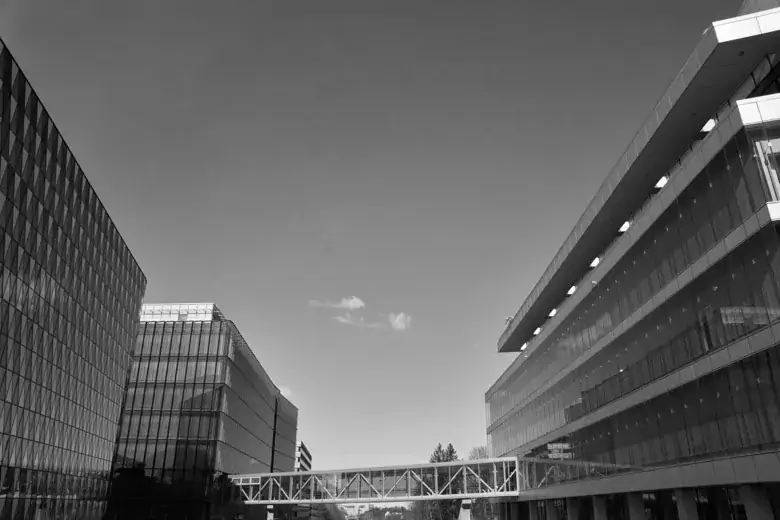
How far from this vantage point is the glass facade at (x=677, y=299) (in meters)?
24.0

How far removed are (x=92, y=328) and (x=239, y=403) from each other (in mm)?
21340

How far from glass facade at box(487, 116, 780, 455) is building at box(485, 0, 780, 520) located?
0.29ft

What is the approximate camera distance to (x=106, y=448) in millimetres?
60156

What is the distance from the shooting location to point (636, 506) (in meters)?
36.1

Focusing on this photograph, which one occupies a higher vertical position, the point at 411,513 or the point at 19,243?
the point at 19,243

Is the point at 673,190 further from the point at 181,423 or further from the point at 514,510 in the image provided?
the point at 181,423

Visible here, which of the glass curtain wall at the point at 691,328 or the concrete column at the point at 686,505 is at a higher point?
the glass curtain wall at the point at 691,328

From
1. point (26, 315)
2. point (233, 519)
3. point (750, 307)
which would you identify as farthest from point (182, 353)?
point (750, 307)

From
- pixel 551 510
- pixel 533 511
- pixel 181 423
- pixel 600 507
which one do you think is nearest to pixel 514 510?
pixel 533 511

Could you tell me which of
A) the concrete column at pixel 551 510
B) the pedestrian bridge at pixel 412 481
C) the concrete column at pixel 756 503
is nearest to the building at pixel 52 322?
the pedestrian bridge at pixel 412 481

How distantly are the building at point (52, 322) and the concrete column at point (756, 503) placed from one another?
40543 mm

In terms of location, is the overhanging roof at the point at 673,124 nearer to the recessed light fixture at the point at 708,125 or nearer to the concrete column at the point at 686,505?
the recessed light fixture at the point at 708,125

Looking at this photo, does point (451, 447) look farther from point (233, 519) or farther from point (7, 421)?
point (7, 421)

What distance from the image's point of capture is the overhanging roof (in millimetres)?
25266
